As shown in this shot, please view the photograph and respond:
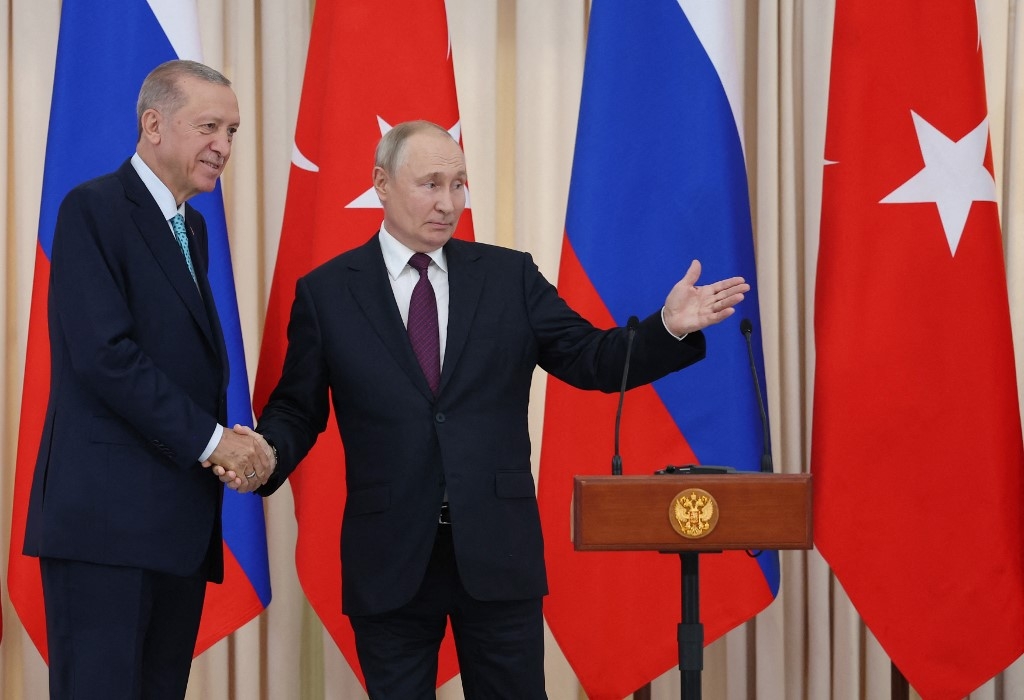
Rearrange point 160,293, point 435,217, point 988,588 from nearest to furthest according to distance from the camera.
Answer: point 160,293 → point 435,217 → point 988,588

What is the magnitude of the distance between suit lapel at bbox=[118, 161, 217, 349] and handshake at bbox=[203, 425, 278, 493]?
23 cm

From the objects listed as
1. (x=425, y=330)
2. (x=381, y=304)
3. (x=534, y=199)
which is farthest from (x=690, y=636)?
(x=534, y=199)

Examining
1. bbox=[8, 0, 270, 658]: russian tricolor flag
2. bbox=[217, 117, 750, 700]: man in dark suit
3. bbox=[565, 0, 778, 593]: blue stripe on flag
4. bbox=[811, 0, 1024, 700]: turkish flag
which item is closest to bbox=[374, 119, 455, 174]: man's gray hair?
bbox=[217, 117, 750, 700]: man in dark suit

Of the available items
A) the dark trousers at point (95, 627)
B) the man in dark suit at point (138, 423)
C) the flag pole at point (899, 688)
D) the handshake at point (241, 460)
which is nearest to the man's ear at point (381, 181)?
the man in dark suit at point (138, 423)

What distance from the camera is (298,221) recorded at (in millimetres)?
3293

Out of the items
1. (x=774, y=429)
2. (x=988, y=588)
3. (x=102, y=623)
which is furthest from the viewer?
(x=774, y=429)

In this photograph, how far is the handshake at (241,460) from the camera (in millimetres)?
2178

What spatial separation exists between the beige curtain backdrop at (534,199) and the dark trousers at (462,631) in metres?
1.43

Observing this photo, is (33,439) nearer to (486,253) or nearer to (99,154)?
(99,154)

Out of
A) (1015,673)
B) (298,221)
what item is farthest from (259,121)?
(1015,673)

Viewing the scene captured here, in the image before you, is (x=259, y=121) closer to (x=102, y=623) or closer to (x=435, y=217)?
(x=435, y=217)

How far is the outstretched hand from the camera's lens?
6.93 feet

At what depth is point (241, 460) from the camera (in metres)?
2.20

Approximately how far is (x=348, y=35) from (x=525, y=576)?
1.74 metres
